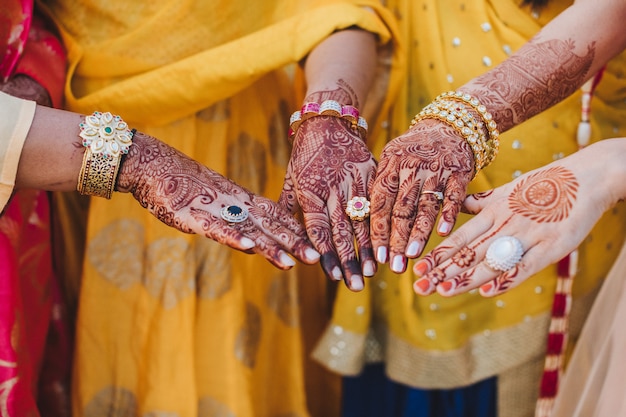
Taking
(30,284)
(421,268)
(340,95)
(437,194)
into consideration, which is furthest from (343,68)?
(30,284)

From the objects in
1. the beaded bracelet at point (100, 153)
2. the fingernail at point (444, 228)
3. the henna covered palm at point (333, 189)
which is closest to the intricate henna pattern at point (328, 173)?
the henna covered palm at point (333, 189)

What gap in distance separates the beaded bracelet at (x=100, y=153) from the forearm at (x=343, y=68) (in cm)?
27

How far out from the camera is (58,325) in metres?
1.09

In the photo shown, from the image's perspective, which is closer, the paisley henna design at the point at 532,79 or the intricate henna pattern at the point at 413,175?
the intricate henna pattern at the point at 413,175

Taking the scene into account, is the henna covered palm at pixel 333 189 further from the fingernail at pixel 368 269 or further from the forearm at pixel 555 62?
the forearm at pixel 555 62

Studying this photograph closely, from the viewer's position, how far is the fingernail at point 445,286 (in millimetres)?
684

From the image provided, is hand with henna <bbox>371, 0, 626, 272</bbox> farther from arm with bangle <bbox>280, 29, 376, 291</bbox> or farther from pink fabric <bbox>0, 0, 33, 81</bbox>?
pink fabric <bbox>0, 0, 33, 81</bbox>

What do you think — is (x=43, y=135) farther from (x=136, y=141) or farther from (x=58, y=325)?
(x=58, y=325)

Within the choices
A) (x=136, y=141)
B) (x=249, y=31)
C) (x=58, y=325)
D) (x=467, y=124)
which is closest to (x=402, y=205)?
(x=467, y=124)

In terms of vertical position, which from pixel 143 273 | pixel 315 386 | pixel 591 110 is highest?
pixel 591 110

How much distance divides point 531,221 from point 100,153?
50 cm

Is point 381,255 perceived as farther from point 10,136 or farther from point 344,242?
point 10,136

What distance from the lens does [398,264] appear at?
72cm

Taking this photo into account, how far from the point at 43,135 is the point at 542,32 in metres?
0.66
